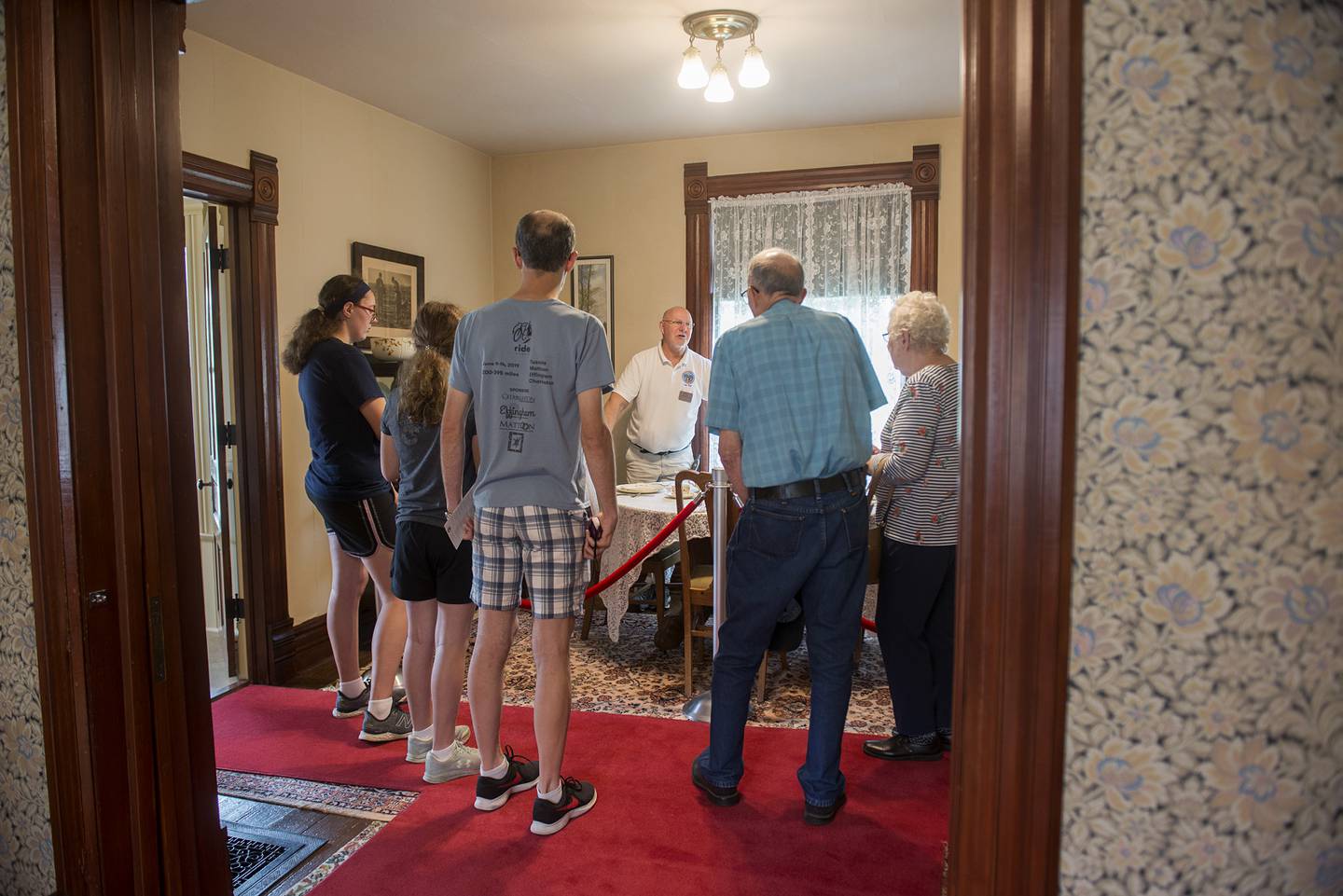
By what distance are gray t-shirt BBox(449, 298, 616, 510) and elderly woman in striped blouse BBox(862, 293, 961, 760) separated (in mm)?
974

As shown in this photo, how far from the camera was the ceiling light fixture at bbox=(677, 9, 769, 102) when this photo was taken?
3.57 m

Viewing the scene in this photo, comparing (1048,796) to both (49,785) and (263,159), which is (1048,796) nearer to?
(49,785)

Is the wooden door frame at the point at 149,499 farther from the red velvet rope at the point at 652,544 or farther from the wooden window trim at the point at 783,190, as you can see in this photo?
the wooden window trim at the point at 783,190

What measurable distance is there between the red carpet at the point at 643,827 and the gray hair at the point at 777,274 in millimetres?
1499

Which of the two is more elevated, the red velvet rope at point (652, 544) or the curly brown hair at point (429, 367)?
the curly brown hair at point (429, 367)

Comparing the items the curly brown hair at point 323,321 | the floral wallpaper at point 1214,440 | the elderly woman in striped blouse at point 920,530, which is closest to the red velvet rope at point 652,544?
the elderly woman in striped blouse at point 920,530

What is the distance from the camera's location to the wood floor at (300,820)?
246cm

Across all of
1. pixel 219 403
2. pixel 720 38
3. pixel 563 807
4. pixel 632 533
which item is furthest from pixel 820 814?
pixel 219 403

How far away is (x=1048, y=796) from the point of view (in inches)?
42.8

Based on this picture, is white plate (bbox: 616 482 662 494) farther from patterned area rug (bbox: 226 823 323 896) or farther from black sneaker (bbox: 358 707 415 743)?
patterned area rug (bbox: 226 823 323 896)

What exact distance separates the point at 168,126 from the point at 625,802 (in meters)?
2.07

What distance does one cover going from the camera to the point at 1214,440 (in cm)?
100

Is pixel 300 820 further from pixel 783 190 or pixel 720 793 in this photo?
pixel 783 190

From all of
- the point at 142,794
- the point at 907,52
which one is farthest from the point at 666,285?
the point at 142,794
